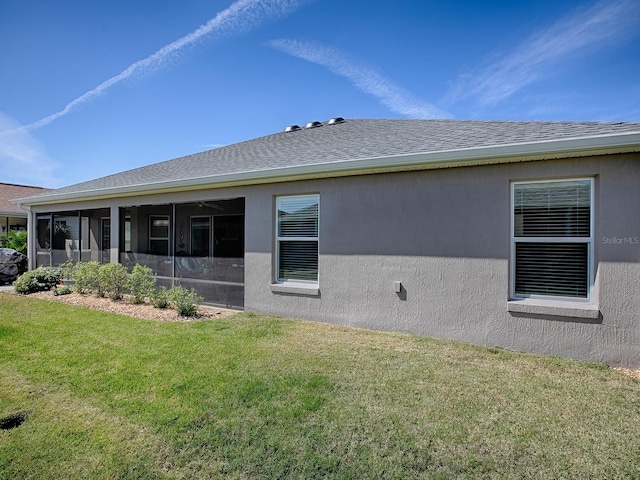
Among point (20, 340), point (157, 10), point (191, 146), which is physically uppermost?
point (157, 10)

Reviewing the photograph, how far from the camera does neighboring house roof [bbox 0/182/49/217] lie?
18647 mm

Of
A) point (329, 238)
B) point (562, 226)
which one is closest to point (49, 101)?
point (329, 238)

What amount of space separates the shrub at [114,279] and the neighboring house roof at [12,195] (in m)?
13.1

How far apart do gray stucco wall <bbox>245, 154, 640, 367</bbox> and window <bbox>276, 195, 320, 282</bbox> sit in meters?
0.20

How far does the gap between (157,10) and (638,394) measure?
39.3ft

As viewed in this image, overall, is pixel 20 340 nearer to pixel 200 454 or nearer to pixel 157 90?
pixel 200 454

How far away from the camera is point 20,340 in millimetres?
5719

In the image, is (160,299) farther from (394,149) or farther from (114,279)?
(394,149)

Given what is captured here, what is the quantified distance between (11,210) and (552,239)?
2426 cm

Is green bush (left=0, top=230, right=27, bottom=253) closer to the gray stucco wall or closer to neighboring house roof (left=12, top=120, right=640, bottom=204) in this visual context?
neighboring house roof (left=12, top=120, right=640, bottom=204)

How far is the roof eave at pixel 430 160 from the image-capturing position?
442 centimetres

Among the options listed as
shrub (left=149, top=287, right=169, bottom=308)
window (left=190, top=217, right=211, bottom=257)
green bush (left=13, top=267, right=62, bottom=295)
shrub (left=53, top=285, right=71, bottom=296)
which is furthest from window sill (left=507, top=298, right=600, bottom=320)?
green bush (left=13, top=267, right=62, bottom=295)

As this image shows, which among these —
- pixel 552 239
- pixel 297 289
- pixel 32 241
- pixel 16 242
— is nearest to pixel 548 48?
pixel 552 239

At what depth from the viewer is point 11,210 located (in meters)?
18.7
